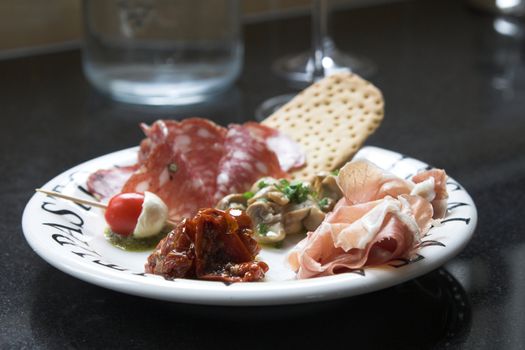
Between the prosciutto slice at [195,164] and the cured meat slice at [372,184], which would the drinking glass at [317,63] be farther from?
the cured meat slice at [372,184]

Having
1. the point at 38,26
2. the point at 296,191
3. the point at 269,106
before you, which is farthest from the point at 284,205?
the point at 38,26

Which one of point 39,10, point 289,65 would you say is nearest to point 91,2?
point 39,10

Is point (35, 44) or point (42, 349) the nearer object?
point (42, 349)

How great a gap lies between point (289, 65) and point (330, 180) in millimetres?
792

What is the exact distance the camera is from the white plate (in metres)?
0.81

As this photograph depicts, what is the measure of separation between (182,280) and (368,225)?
166 millimetres

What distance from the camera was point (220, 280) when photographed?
0.87 meters

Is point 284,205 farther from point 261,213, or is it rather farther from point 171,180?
point 171,180

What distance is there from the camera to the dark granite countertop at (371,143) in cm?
88

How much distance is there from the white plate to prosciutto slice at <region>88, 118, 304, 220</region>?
0.05m

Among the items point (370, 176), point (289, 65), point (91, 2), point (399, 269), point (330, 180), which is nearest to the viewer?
point (399, 269)

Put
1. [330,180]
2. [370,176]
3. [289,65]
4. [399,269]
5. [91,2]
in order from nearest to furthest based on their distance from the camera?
[399,269] < [370,176] < [330,180] < [91,2] < [289,65]

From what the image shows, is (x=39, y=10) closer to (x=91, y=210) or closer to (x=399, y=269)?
(x=91, y=210)

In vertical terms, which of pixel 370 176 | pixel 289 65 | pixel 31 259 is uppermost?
pixel 370 176
